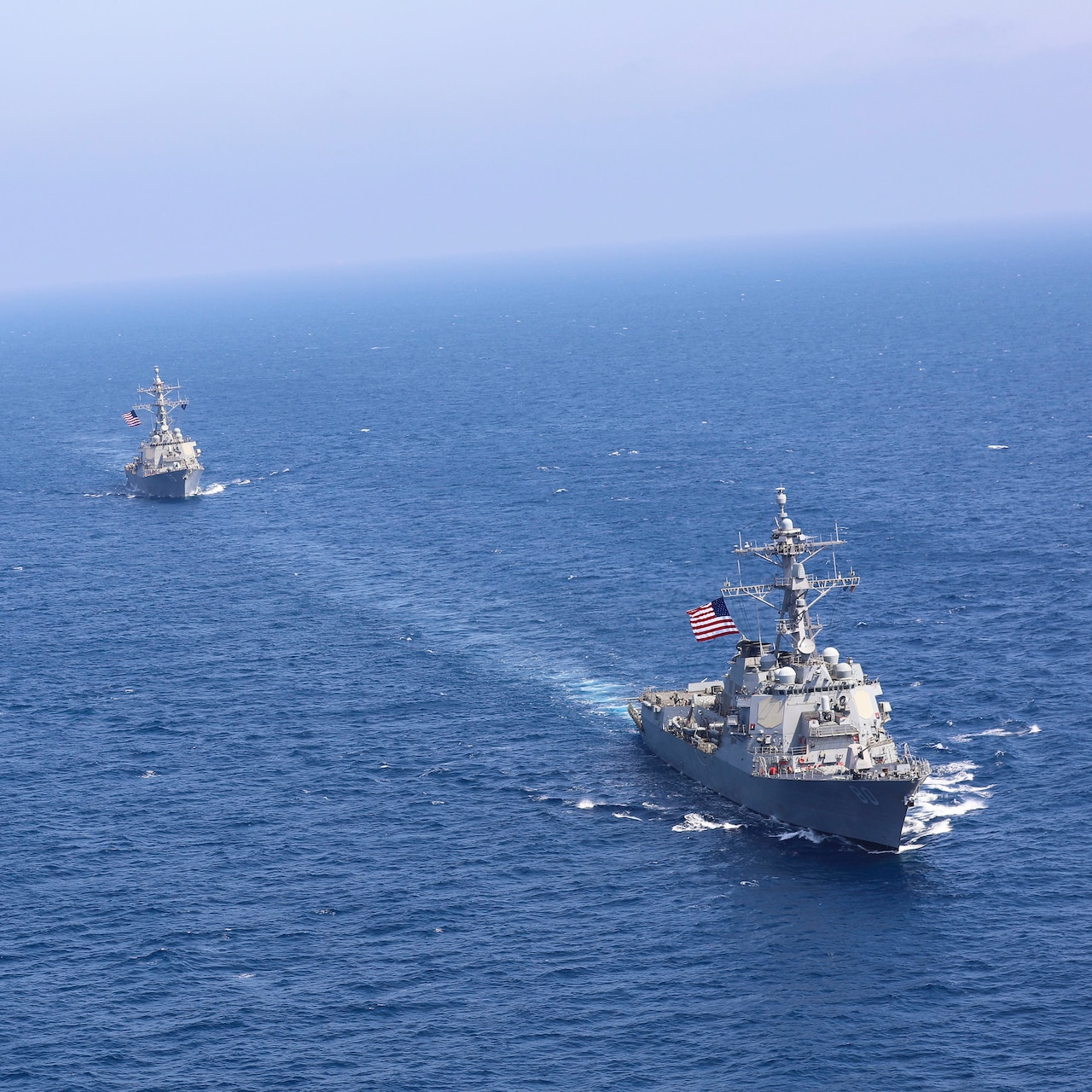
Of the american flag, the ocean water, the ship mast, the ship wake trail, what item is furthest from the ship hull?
the ship mast

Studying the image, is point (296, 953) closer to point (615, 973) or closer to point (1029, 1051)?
point (615, 973)

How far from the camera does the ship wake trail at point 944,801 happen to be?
313 ft

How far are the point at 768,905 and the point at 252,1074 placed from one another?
30630 millimetres

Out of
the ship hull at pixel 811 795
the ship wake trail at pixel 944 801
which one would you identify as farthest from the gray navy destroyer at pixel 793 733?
the ship wake trail at pixel 944 801

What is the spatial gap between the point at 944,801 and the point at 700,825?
15.9 m

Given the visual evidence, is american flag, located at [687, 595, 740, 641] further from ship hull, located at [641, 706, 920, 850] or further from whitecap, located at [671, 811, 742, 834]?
whitecap, located at [671, 811, 742, 834]

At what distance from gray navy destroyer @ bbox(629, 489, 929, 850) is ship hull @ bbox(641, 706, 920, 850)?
0.25 ft

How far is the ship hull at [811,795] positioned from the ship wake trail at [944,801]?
8.90ft

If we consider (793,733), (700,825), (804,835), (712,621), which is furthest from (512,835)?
(712,621)

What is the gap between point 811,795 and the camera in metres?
96.2

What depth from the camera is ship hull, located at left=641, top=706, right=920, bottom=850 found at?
304 feet

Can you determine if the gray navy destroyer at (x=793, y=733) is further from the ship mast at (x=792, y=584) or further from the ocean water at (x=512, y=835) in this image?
the ocean water at (x=512, y=835)

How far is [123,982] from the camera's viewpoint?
81188 millimetres

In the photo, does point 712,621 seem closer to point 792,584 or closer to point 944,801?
point 792,584
